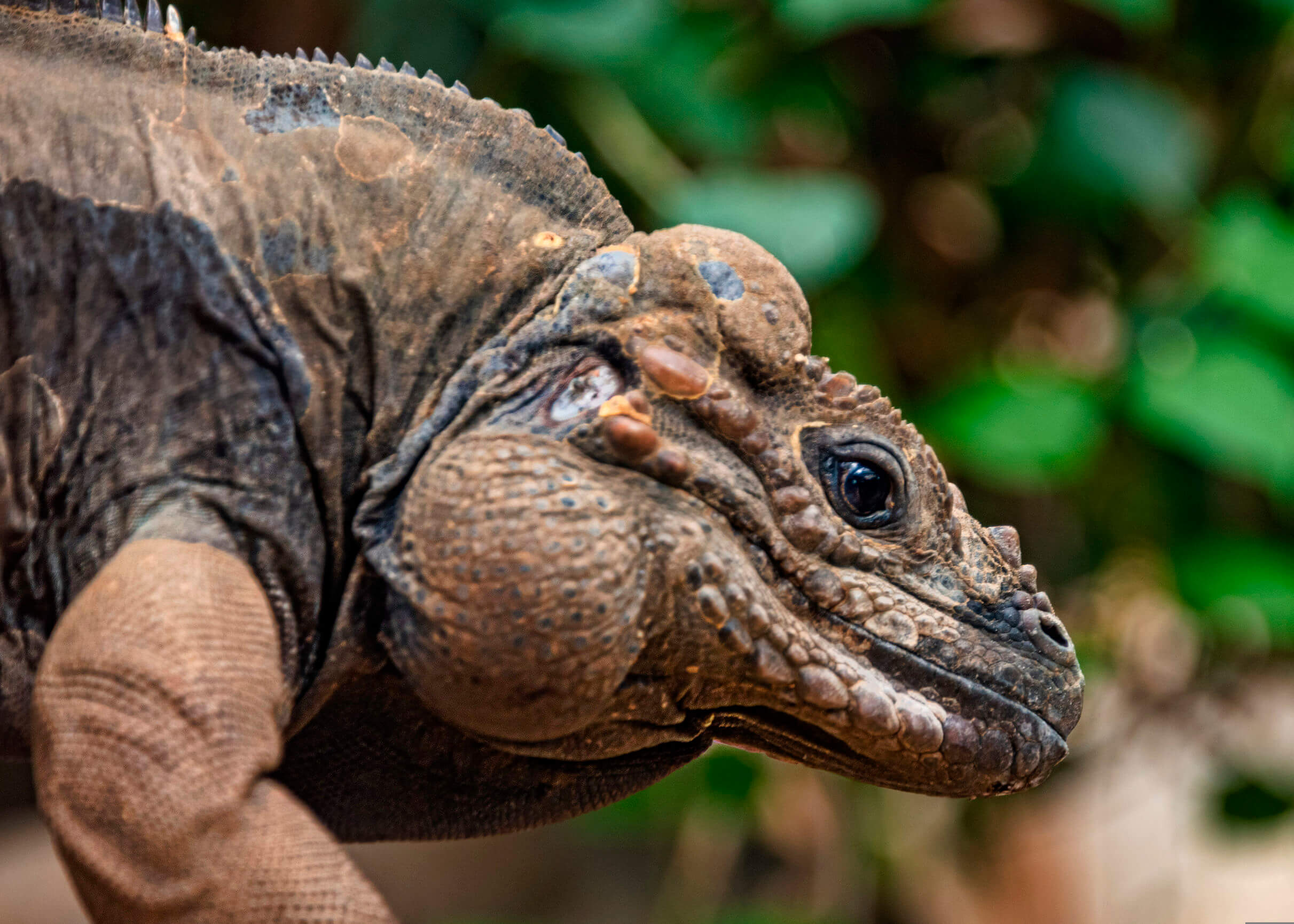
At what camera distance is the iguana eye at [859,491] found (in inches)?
68.1

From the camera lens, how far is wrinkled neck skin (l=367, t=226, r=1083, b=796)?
1.47 metres

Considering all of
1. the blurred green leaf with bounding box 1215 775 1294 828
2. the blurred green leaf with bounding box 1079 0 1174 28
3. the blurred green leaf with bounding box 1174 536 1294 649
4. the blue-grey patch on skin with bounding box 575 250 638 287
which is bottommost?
the blurred green leaf with bounding box 1215 775 1294 828

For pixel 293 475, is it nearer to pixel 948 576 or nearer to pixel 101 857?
→ pixel 101 857

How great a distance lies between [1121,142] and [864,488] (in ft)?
10.3

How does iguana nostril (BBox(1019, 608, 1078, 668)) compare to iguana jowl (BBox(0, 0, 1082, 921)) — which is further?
iguana nostril (BBox(1019, 608, 1078, 668))

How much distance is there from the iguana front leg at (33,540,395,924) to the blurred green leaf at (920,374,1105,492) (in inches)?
113

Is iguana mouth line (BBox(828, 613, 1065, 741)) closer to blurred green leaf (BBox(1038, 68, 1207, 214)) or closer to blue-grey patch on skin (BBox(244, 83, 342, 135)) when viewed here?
blue-grey patch on skin (BBox(244, 83, 342, 135))

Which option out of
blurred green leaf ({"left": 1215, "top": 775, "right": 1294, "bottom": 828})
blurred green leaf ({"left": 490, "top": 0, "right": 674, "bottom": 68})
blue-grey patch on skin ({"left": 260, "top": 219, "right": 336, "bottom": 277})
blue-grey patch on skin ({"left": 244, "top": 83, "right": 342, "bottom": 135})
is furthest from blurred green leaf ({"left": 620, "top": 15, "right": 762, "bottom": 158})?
blurred green leaf ({"left": 1215, "top": 775, "right": 1294, "bottom": 828})

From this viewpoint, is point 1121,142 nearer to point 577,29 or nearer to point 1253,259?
point 1253,259

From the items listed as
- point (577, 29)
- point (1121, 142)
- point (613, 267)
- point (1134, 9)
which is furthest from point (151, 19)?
point (1121, 142)

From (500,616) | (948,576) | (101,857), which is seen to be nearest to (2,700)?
(101,857)

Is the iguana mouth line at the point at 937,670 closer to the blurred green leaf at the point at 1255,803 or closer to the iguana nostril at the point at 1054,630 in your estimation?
the iguana nostril at the point at 1054,630

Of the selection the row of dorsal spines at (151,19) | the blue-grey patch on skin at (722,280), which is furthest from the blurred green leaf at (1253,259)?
the row of dorsal spines at (151,19)

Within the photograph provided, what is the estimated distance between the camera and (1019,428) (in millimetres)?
3916
